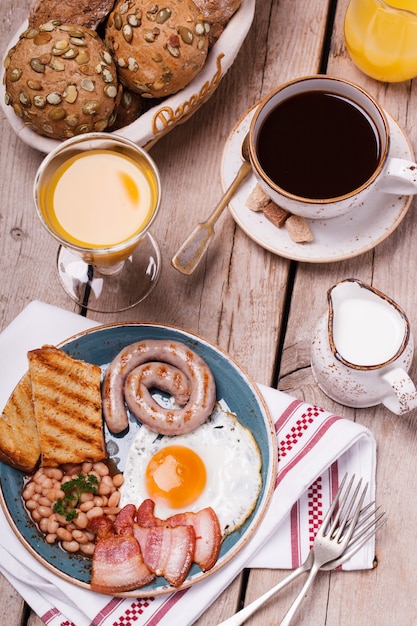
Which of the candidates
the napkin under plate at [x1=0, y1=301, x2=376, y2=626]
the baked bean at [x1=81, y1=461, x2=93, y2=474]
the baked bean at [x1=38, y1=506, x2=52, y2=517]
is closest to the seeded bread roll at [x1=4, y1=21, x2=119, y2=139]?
the napkin under plate at [x1=0, y1=301, x2=376, y2=626]

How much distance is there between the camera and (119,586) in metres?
2.09

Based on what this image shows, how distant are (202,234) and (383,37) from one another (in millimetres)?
698

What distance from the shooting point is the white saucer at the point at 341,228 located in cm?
220

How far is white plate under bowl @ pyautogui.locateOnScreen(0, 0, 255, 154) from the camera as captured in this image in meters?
2.14

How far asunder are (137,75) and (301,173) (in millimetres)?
478

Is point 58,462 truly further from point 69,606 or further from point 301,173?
point 301,173

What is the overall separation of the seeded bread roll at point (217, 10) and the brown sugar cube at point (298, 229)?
534 mm

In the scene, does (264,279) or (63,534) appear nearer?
(63,534)

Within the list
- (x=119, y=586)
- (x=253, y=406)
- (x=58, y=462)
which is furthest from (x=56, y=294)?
(x=119, y=586)

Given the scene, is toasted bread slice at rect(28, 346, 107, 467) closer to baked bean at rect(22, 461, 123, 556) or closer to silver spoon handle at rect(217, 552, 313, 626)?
baked bean at rect(22, 461, 123, 556)

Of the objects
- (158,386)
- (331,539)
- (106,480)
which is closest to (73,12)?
(158,386)

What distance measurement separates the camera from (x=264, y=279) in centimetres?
233

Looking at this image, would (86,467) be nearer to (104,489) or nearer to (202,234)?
(104,489)

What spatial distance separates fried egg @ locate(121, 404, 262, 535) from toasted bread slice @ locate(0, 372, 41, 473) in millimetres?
250
